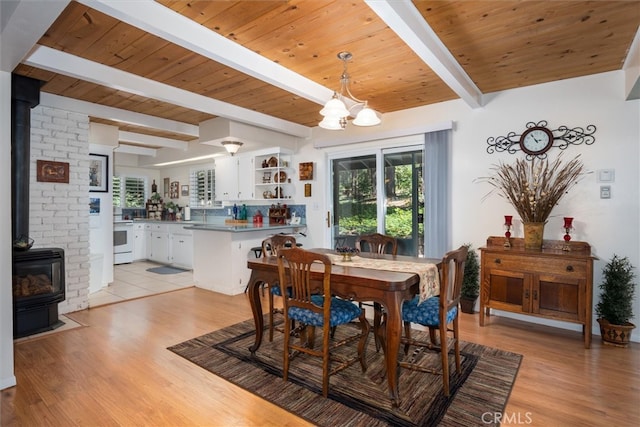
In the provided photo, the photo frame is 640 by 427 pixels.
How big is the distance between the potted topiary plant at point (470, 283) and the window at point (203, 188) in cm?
490

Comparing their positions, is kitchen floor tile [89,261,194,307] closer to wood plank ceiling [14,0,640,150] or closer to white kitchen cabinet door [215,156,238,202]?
white kitchen cabinet door [215,156,238,202]

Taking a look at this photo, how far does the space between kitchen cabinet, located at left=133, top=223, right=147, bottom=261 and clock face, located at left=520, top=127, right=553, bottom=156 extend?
7.13 metres

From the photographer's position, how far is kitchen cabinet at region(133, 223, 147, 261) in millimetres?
7258

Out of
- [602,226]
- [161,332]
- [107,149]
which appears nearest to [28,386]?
[161,332]

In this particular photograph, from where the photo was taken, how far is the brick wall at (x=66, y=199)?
12.2 ft

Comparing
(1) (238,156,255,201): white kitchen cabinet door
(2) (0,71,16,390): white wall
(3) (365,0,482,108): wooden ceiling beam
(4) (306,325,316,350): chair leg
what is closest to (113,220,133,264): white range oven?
(1) (238,156,255,201): white kitchen cabinet door

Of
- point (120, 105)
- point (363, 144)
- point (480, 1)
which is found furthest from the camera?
point (363, 144)

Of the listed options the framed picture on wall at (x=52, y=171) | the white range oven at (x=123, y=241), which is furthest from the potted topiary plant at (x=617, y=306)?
the white range oven at (x=123, y=241)

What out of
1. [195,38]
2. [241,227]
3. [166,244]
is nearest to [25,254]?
[241,227]

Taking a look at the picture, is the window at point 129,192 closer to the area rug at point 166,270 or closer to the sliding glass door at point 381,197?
the area rug at point 166,270

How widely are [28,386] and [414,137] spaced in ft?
14.2

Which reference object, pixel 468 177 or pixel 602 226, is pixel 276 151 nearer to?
pixel 468 177

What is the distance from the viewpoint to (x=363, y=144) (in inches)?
188

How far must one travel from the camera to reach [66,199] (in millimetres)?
3914
